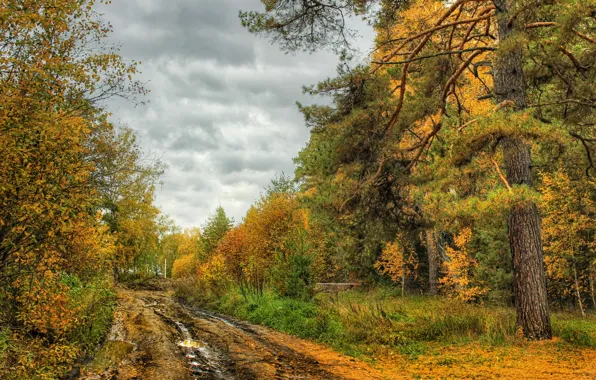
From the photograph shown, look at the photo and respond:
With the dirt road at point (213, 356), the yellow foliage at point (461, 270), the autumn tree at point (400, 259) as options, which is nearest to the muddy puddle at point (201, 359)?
the dirt road at point (213, 356)

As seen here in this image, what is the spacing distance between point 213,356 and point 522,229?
27.0 feet

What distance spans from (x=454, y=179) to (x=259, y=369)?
6.44m

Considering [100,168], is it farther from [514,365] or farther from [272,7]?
[514,365]

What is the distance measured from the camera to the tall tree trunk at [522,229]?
9.12m

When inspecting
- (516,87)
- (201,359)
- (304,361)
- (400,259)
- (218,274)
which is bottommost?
(304,361)

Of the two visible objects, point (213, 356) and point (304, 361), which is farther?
point (213, 356)

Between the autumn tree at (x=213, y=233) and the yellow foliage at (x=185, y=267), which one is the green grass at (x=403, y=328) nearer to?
the autumn tree at (x=213, y=233)

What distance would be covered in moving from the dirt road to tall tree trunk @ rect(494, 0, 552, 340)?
4.29 metres

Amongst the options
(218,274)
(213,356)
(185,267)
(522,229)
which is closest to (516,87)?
(522,229)

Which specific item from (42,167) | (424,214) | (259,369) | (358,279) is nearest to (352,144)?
(424,214)

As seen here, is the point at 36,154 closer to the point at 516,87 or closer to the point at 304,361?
the point at 304,361

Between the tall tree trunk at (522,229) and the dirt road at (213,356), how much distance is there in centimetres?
429

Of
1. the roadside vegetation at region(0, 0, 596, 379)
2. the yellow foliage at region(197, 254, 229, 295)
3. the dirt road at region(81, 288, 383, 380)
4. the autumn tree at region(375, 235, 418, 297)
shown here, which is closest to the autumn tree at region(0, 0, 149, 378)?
the roadside vegetation at region(0, 0, 596, 379)

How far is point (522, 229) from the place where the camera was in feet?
30.9
